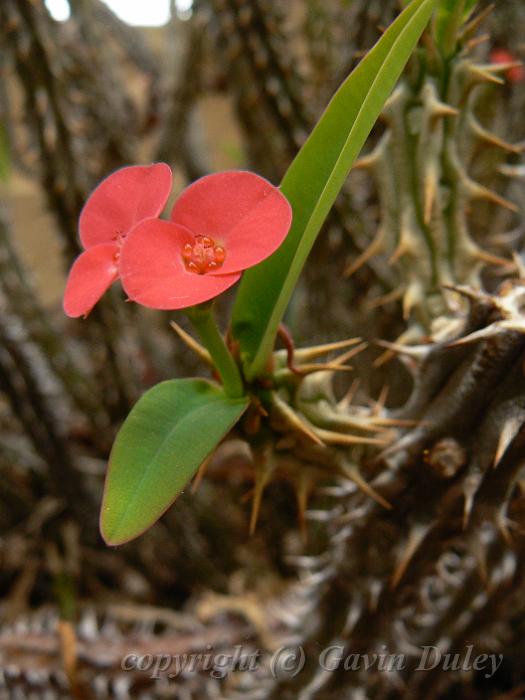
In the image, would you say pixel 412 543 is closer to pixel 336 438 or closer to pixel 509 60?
pixel 336 438

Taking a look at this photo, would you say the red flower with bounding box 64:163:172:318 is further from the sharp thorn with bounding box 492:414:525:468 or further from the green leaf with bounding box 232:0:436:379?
the sharp thorn with bounding box 492:414:525:468

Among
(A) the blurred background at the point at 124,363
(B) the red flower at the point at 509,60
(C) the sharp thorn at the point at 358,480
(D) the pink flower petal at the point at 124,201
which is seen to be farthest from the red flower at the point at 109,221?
(B) the red flower at the point at 509,60

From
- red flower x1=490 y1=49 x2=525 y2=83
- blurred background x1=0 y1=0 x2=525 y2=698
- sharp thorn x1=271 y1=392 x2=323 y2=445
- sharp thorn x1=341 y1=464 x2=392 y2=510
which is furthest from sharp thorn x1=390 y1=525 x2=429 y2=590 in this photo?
red flower x1=490 y1=49 x2=525 y2=83

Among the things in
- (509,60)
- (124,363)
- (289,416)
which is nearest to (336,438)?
(289,416)

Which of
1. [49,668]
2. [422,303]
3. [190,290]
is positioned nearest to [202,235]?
[190,290]

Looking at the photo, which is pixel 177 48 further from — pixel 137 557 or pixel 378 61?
pixel 378 61

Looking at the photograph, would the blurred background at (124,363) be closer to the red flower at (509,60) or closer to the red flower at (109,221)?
the red flower at (509,60)
